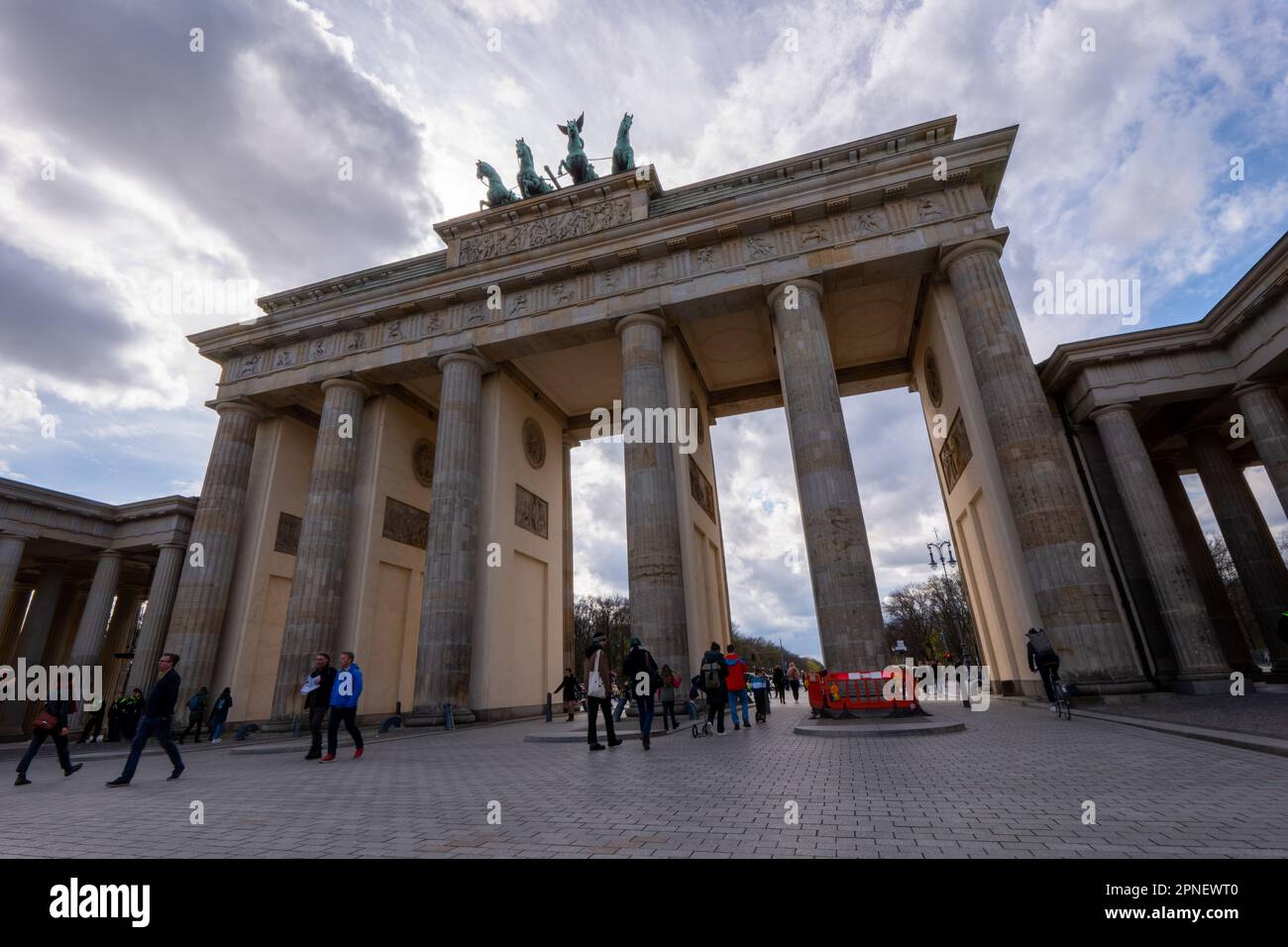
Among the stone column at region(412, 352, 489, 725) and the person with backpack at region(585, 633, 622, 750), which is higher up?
the stone column at region(412, 352, 489, 725)

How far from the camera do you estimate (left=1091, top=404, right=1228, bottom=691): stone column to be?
45.5 feet

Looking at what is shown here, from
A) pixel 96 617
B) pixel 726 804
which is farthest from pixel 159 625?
pixel 726 804

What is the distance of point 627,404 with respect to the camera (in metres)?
17.1

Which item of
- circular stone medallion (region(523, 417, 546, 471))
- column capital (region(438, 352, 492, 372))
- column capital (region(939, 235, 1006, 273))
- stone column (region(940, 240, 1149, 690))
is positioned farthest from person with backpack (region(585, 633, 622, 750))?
column capital (region(939, 235, 1006, 273))

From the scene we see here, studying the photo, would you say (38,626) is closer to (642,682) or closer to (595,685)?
(595,685)

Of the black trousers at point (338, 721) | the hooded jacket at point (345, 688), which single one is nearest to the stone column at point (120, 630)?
the black trousers at point (338, 721)

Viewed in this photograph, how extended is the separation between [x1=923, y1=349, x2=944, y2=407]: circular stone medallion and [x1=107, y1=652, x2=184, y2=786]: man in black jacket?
20.0 meters

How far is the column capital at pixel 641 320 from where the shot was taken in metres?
18.0

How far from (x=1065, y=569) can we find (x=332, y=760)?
15028 mm

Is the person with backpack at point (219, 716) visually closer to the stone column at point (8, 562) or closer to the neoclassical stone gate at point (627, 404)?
the neoclassical stone gate at point (627, 404)

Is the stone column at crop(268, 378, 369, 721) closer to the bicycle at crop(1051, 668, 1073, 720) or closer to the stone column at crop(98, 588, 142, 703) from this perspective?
the bicycle at crop(1051, 668, 1073, 720)

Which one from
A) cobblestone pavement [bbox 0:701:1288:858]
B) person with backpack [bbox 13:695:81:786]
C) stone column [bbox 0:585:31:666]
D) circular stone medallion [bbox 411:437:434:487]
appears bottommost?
cobblestone pavement [bbox 0:701:1288:858]
